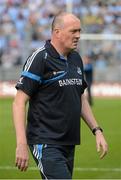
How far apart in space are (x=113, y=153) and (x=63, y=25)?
736 centimetres

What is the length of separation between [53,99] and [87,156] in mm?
6781

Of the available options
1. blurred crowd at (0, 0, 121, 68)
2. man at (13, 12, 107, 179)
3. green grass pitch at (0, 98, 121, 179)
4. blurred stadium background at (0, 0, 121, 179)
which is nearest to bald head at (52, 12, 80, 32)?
man at (13, 12, 107, 179)

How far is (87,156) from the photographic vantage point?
12.2m

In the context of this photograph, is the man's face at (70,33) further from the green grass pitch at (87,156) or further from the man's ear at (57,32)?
the green grass pitch at (87,156)

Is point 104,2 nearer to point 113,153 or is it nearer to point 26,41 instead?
point 26,41

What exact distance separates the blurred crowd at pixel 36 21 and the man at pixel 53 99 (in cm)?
2207

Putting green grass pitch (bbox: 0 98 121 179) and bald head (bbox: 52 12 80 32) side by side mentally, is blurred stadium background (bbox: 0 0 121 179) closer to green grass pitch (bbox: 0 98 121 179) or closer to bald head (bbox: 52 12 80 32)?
green grass pitch (bbox: 0 98 121 179)

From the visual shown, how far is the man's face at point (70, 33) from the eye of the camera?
5.46 m

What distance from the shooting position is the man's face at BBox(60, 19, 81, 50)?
5.46 m

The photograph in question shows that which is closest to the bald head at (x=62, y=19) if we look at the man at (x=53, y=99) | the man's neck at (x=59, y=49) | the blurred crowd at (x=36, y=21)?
the man at (x=53, y=99)

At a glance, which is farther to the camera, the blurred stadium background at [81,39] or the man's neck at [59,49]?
the blurred stadium background at [81,39]

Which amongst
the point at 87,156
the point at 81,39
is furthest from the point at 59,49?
the point at 81,39

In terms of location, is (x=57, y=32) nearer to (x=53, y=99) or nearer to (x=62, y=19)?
(x=62, y=19)

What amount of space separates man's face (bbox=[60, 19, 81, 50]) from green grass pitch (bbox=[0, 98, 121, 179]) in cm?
477
